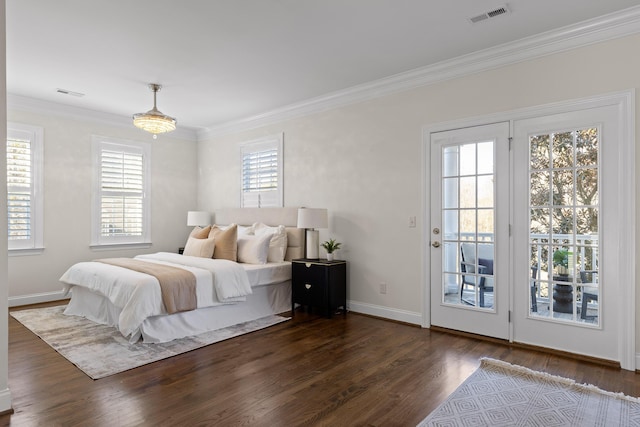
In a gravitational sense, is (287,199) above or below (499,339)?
above

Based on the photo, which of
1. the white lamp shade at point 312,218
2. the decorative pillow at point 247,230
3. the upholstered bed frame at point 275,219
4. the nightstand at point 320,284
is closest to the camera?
the nightstand at point 320,284

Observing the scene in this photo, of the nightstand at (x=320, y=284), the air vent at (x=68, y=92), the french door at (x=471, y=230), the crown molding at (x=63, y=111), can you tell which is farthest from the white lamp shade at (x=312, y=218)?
the crown molding at (x=63, y=111)

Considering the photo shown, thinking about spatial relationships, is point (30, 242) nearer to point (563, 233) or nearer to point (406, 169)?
point (406, 169)

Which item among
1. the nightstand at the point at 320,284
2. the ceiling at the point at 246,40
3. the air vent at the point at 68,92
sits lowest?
the nightstand at the point at 320,284

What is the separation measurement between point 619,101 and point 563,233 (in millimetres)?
1119

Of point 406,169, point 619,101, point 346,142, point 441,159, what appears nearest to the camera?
point 619,101

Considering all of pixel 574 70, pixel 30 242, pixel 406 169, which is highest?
pixel 574 70

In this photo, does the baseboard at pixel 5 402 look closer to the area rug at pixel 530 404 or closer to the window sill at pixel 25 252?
the area rug at pixel 530 404

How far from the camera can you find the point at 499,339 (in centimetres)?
360

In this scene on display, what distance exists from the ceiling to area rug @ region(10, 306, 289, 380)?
270 centimetres

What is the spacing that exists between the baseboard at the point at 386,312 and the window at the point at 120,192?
370 cm

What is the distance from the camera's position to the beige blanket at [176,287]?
11.5 ft

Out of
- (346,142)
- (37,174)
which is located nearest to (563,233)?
(346,142)

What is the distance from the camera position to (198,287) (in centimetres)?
378
